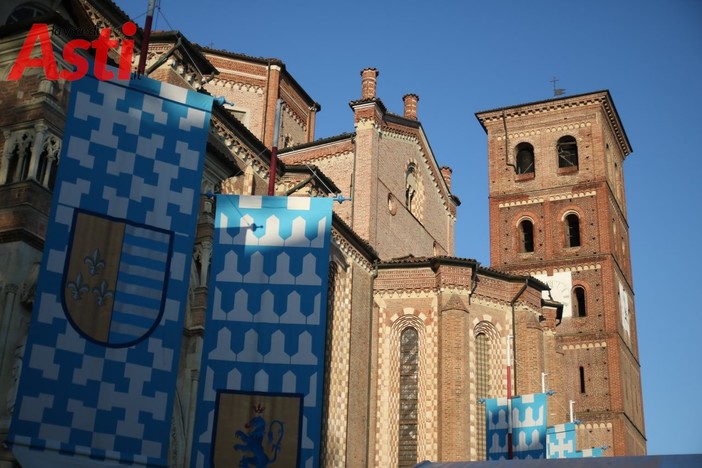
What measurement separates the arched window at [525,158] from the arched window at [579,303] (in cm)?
808

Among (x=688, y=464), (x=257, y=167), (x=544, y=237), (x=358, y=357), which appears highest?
(x=544, y=237)

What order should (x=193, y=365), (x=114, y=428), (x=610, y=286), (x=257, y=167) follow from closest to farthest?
(x=114, y=428)
(x=193, y=365)
(x=257, y=167)
(x=610, y=286)

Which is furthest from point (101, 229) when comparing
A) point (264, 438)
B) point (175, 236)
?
point (264, 438)

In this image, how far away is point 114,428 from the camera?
9.59 meters

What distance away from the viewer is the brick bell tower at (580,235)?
43.7m

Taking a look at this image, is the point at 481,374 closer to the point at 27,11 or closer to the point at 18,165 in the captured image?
the point at 27,11

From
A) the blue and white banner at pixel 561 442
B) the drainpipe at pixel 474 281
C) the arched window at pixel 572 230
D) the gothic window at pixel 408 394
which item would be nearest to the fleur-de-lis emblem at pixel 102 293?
the blue and white banner at pixel 561 442

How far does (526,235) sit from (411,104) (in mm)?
14887

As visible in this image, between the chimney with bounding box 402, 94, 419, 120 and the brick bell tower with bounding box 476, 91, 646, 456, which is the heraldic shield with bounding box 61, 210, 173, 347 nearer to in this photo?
the chimney with bounding box 402, 94, 419, 120

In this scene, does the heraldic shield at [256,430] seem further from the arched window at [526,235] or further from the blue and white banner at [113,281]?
the arched window at [526,235]

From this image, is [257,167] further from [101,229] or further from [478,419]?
[101,229]

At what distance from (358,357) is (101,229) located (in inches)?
738

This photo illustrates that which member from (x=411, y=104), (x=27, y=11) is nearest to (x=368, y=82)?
(x=411, y=104)

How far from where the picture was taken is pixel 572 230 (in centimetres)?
4756
